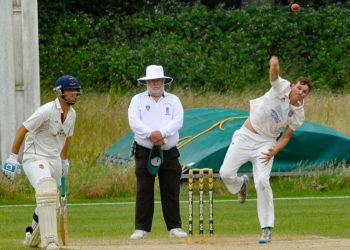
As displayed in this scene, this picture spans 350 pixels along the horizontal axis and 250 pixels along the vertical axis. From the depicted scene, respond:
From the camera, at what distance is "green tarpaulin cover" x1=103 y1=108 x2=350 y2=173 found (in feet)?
69.0

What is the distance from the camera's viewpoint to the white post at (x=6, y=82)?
2192 cm

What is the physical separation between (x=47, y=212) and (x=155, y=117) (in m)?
2.33

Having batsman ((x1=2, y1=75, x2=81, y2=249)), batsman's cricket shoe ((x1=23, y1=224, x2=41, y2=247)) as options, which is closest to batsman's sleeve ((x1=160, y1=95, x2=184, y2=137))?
batsman ((x1=2, y1=75, x2=81, y2=249))

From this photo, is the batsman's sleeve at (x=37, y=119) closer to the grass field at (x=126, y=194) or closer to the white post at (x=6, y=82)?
the grass field at (x=126, y=194)

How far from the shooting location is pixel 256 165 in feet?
45.4

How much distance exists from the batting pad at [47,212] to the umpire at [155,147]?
1.87 metres

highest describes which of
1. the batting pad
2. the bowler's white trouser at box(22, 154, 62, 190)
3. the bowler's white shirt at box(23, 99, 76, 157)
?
the bowler's white shirt at box(23, 99, 76, 157)

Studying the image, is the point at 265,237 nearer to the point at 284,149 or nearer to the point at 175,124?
the point at 175,124

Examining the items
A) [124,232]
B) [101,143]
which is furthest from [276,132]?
[101,143]

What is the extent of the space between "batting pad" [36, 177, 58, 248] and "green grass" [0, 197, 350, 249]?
3.82 feet

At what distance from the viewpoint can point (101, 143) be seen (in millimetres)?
24641

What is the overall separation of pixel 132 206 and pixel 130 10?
57.7 ft

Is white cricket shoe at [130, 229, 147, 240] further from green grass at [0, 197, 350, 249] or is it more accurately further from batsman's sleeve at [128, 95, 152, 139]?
batsman's sleeve at [128, 95, 152, 139]

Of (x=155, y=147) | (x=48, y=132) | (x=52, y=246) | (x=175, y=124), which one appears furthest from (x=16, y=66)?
(x=52, y=246)
